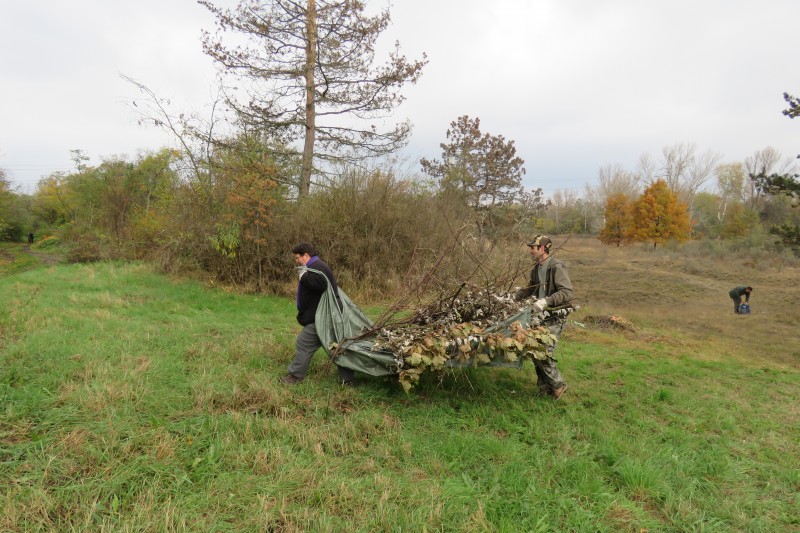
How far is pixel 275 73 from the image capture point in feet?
42.3

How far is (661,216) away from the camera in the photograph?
3412 cm

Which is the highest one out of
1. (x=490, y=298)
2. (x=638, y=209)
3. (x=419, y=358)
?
(x=638, y=209)

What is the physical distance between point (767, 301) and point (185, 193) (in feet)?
78.8

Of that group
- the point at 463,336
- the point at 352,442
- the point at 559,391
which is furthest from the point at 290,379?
the point at 559,391

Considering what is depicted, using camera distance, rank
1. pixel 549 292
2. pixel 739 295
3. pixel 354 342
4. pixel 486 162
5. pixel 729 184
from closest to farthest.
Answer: pixel 354 342 < pixel 549 292 < pixel 739 295 < pixel 486 162 < pixel 729 184

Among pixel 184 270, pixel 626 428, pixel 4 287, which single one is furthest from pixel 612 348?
pixel 4 287

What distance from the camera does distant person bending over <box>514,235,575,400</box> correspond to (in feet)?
14.9

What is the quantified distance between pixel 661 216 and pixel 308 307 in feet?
124

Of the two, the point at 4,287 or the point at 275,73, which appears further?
the point at 275,73

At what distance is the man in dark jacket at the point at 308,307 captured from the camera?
4613mm

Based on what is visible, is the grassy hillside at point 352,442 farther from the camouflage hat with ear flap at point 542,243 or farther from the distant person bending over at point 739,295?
the distant person bending over at point 739,295

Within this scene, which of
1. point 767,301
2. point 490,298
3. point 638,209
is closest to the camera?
point 490,298

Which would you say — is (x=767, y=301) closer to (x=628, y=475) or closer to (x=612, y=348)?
(x=612, y=348)

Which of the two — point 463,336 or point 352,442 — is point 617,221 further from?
point 352,442
